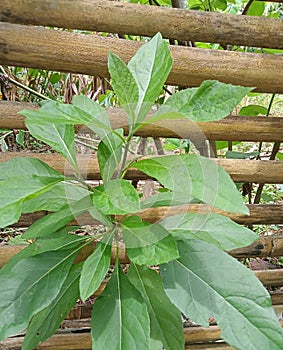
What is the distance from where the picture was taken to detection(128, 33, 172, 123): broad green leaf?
565 mm

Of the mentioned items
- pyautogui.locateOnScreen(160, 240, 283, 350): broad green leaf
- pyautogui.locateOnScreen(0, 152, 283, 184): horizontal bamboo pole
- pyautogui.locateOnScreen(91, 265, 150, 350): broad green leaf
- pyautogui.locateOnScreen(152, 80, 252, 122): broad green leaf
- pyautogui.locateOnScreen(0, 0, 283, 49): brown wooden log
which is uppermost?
pyautogui.locateOnScreen(0, 0, 283, 49): brown wooden log

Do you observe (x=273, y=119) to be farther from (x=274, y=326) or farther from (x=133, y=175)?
(x=274, y=326)

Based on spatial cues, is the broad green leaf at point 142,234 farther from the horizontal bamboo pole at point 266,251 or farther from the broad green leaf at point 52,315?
the horizontal bamboo pole at point 266,251

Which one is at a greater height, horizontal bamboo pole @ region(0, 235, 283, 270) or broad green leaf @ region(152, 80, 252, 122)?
broad green leaf @ region(152, 80, 252, 122)

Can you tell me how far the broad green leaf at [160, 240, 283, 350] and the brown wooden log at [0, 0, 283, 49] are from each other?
38cm

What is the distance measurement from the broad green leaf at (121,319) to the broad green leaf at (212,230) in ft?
0.33

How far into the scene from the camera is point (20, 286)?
22.5 inches

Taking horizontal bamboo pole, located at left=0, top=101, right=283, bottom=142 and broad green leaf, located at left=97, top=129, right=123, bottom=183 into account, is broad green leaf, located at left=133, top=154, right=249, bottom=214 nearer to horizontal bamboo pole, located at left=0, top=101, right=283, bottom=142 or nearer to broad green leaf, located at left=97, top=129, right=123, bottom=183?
broad green leaf, located at left=97, top=129, right=123, bottom=183

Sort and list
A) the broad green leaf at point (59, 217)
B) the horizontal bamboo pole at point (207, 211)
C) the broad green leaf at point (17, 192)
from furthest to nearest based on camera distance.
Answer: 1. the horizontal bamboo pole at point (207, 211)
2. the broad green leaf at point (59, 217)
3. the broad green leaf at point (17, 192)

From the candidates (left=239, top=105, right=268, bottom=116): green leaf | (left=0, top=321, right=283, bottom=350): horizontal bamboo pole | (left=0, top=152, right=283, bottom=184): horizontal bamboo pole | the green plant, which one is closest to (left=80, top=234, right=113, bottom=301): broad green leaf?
the green plant

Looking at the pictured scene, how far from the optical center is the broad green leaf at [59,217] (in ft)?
1.91

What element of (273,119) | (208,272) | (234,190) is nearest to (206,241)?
→ (208,272)

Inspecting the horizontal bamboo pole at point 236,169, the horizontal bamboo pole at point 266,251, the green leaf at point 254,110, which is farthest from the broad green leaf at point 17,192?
the green leaf at point 254,110

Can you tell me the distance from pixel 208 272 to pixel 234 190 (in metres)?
0.15
